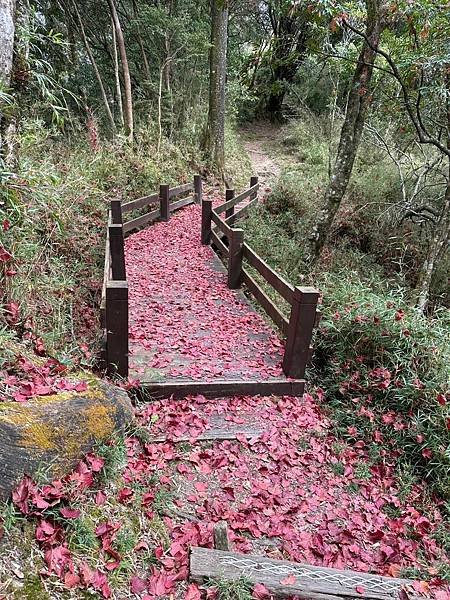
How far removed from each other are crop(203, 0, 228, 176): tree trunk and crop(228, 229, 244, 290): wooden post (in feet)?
30.2

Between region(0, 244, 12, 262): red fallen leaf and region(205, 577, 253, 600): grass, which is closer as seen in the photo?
region(205, 577, 253, 600): grass

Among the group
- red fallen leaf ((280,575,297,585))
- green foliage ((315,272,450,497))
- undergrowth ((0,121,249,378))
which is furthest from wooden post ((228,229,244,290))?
red fallen leaf ((280,575,297,585))

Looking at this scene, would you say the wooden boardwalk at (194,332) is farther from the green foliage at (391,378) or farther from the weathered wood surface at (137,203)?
the weathered wood surface at (137,203)

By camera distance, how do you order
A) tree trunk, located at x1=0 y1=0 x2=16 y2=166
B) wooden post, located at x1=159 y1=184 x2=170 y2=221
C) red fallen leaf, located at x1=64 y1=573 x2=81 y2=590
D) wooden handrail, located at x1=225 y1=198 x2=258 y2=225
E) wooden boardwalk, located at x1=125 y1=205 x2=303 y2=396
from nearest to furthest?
1. red fallen leaf, located at x1=64 y1=573 x2=81 y2=590
2. tree trunk, located at x1=0 y1=0 x2=16 y2=166
3. wooden boardwalk, located at x1=125 y1=205 x2=303 y2=396
4. wooden handrail, located at x1=225 y1=198 x2=258 y2=225
5. wooden post, located at x1=159 y1=184 x2=170 y2=221

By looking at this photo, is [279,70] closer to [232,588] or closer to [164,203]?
[164,203]

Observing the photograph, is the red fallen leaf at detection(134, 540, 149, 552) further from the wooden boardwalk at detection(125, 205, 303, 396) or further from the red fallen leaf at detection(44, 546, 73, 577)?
the wooden boardwalk at detection(125, 205, 303, 396)

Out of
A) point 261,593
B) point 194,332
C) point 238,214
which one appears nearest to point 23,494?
point 261,593

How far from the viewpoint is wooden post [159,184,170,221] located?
10344 mm

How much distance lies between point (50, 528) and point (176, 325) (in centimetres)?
342

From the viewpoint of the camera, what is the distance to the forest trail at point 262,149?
56.4 feet

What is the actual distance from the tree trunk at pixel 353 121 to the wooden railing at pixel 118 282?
3815mm

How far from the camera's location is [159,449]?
3373mm

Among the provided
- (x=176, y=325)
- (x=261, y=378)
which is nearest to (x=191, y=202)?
(x=176, y=325)

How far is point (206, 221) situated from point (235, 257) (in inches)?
110
